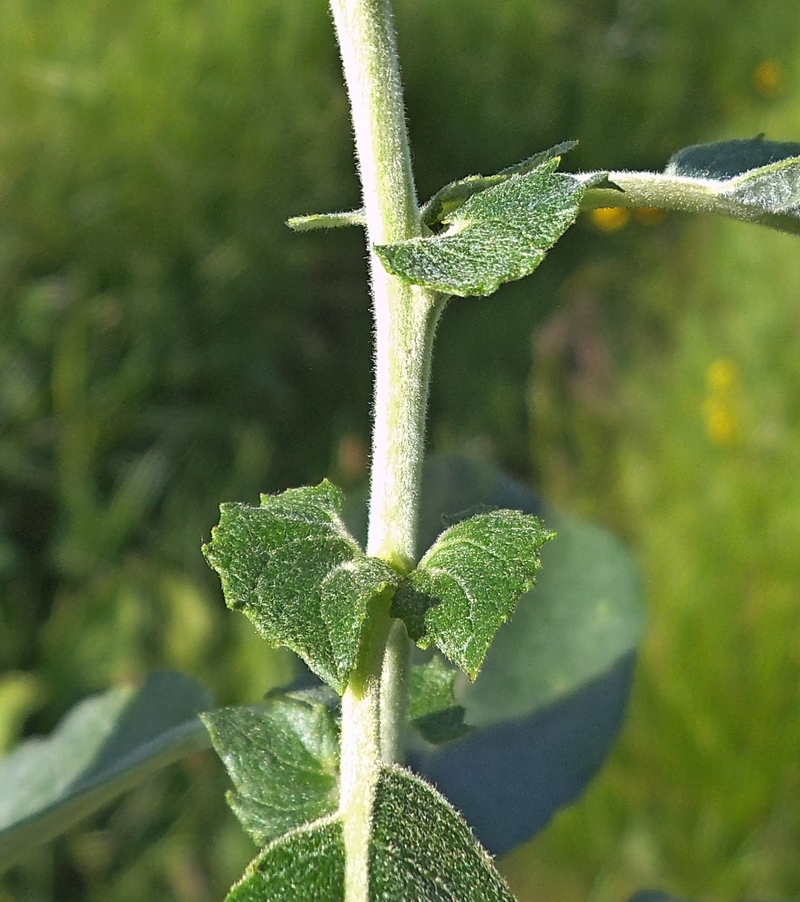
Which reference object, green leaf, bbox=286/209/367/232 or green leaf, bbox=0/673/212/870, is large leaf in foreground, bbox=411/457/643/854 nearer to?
green leaf, bbox=0/673/212/870

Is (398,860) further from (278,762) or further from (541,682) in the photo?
(541,682)

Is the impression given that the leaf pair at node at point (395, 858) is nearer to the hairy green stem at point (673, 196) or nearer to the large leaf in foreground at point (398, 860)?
the large leaf in foreground at point (398, 860)

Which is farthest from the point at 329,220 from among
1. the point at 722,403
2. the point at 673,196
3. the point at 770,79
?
the point at 770,79

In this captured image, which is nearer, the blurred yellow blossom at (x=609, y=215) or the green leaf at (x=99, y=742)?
the blurred yellow blossom at (x=609, y=215)

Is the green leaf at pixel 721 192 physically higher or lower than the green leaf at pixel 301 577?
higher

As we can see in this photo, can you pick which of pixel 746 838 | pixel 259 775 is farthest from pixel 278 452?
pixel 259 775

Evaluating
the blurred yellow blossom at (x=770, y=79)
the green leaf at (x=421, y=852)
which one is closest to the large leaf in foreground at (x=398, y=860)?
the green leaf at (x=421, y=852)
